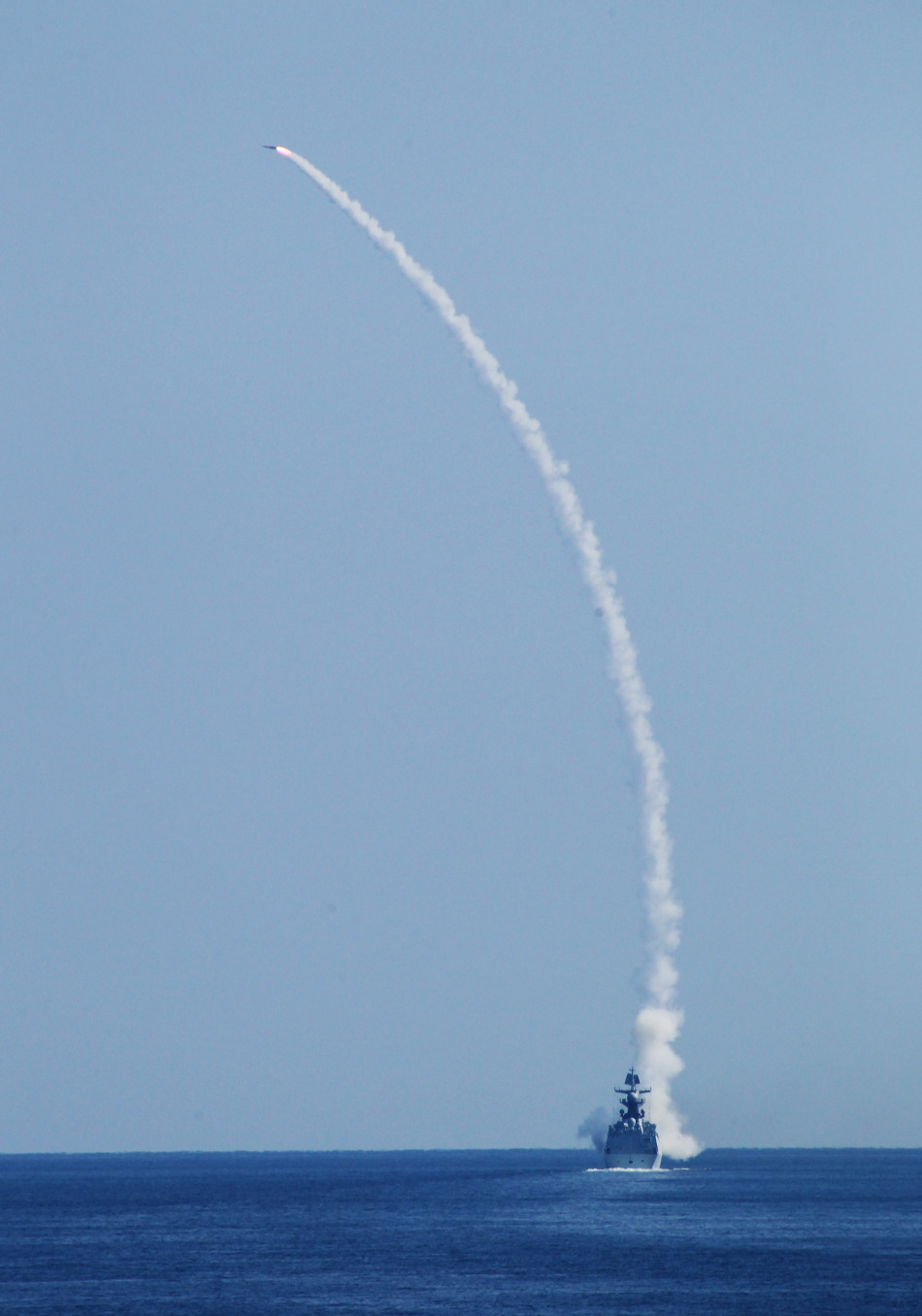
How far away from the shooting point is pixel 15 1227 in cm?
17300

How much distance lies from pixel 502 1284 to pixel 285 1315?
17.2 m

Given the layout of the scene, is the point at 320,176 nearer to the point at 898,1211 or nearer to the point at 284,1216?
the point at 284,1216

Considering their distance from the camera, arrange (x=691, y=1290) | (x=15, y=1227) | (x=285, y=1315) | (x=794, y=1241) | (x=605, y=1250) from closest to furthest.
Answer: (x=285, y=1315) < (x=691, y=1290) < (x=605, y=1250) < (x=794, y=1241) < (x=15, y=1227)

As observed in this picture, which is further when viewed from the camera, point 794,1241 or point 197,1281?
point 794,1241

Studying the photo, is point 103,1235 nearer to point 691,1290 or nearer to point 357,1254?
point 357,1254

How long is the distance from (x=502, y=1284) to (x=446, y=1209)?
255ft

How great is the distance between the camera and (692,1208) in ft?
590

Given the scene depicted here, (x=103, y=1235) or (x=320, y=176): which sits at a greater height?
(x=320, y=176)

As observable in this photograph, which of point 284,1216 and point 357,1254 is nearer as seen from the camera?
point 357,1254

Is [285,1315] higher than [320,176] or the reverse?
the reverse

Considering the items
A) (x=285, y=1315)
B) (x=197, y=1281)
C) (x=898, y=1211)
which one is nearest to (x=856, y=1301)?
(x=285, y=1315)

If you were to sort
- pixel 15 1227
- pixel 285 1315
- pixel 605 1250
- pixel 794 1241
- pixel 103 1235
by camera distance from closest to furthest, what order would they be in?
pixel 285 1315, pixel 605 1250, pixel 794 1241, pixel 103 1235, pixel 15 1227

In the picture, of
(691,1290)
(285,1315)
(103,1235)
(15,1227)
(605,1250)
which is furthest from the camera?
Result: (15,1227)

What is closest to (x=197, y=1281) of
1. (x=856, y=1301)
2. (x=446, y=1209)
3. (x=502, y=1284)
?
(x=502, y=1284)
